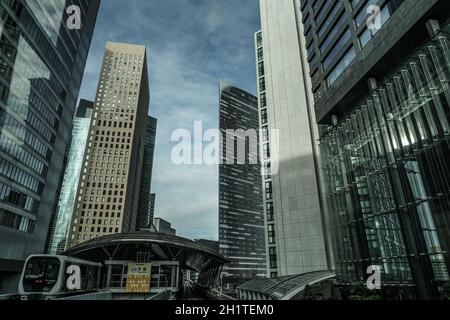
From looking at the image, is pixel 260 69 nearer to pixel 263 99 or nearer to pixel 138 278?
pixel 263 99

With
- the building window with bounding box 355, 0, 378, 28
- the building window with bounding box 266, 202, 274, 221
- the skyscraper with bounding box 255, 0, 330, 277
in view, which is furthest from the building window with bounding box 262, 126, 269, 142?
the building window with bounding box 355, 0, 378, 28

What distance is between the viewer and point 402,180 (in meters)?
22.2

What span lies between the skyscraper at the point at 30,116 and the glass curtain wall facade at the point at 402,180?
152 feet

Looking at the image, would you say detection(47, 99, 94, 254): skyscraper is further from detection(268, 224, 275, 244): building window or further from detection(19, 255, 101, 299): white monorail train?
detection(19, 255, 101, 299): white monorail train

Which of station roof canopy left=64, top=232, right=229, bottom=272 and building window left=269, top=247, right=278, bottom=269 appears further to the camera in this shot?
building window left=269, top=247, right=278, bottom=269

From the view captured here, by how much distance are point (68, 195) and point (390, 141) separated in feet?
494

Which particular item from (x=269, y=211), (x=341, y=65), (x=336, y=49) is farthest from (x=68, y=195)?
(x=341, y=65)

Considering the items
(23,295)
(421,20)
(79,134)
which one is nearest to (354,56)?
(421,20)

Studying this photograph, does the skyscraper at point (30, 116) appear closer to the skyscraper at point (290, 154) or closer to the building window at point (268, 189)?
the skyscraper at point (290, 154)

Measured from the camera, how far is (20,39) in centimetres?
4319

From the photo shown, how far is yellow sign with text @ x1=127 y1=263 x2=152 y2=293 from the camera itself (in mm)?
35344

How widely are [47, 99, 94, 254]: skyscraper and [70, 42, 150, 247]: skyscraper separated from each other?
16189mm

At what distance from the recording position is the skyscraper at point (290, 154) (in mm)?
41750

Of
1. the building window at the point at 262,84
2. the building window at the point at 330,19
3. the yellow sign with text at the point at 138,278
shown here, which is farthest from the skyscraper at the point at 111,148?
the building window at the point at 330,19
